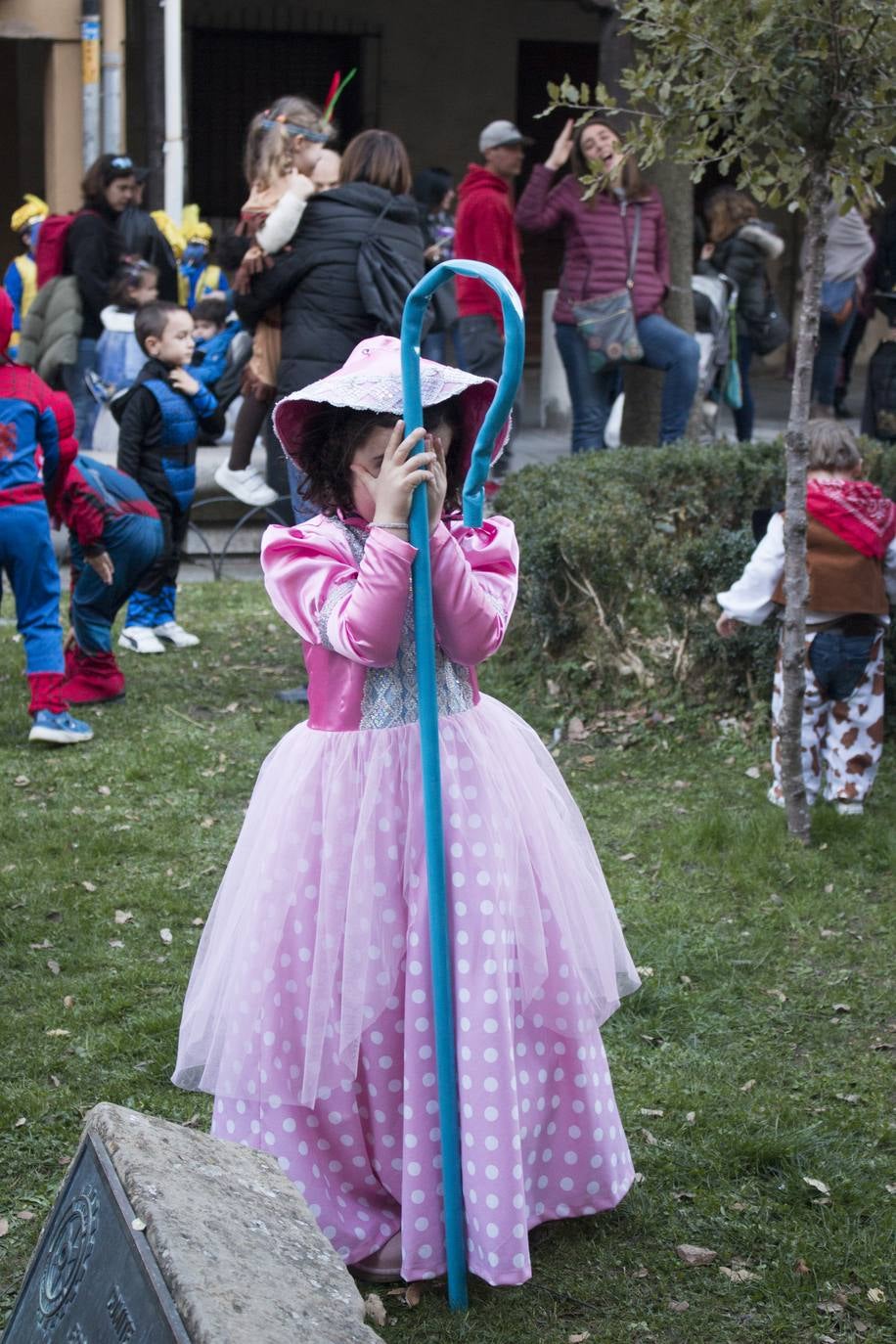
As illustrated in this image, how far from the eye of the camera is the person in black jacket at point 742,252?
35.1 ft

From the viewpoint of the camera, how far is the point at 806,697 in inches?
212

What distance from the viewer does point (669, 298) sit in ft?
30.6

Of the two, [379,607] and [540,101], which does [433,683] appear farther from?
[540,101]

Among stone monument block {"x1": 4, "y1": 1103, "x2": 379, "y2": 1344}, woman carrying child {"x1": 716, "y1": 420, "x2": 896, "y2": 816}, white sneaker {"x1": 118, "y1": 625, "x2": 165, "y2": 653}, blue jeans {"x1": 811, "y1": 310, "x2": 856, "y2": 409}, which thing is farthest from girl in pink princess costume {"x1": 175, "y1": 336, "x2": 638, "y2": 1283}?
blue jeans {"x1": 811, "y1": 310, "x2": 856, "y2": 409}

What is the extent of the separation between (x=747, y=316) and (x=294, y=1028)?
878 centimetres

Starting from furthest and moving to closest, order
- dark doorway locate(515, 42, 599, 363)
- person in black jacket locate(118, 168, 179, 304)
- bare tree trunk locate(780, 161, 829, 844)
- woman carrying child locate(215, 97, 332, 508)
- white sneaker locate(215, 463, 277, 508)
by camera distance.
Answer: dark doorway locate(515, 42, 599, 363) → person in black jacket locate(118, 168, 179, 304) → white sneaker locate(215, 463, 277, 508) → woman carrying child locate(215, 97, 332, 508) → bare tree trunk locate(780, 161, 829, 844)

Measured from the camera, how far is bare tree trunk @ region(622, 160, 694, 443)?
9328 millimetres

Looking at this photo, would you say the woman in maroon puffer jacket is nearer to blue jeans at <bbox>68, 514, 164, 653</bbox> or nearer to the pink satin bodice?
blue jeans at <bbox>68, 514, 164, 653</bbox>

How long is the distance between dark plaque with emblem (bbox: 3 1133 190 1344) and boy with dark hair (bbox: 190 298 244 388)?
8.06m

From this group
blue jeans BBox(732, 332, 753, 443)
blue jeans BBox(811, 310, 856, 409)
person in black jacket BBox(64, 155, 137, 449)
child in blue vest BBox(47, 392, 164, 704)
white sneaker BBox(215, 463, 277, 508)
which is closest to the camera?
child in blue vest BBox(47, 392, 164, 704)

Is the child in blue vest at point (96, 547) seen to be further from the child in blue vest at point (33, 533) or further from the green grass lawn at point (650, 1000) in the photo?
the green grass lawn at point (650, 1000)

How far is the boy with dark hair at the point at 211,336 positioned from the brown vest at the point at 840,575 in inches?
211

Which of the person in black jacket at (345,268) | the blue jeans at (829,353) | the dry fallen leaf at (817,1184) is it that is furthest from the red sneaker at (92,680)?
the blue jeans at (829,353)

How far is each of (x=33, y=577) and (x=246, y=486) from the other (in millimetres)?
2607
